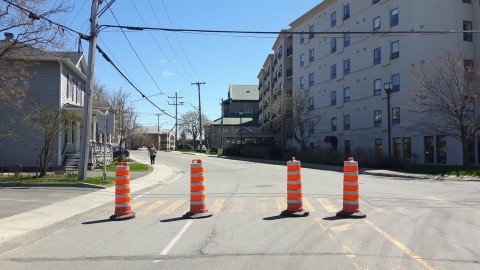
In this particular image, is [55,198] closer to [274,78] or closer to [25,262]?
[25,262]

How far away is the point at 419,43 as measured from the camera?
124 feet

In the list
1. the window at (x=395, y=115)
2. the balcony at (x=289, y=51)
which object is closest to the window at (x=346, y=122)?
the window at (x=395, y=115)

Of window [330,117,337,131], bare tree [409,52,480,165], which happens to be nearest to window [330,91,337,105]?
window [330,117,337,131]

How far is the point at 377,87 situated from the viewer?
43219 mm

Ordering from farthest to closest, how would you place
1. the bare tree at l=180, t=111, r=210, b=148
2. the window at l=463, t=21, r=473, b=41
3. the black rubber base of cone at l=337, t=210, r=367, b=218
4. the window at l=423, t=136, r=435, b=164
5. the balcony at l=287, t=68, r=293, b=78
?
the bare tree at l=180, t=111, r=210, b=148
the balcony at l=287, t=68, r=293, b=78
the window at l=463, t=21, r=473, b=41
the window at l=423, t=136, r=435, b=164
the black rubber base of cone at l=337, t=210, r=367, b=218

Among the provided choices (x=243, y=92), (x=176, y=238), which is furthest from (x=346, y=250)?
(x=243, y=92)

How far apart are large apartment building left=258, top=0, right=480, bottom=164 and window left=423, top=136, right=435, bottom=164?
0.08 metres

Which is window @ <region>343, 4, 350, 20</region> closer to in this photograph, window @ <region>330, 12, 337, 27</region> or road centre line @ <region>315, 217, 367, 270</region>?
window @ <region>330, 12, 337, 27</region>

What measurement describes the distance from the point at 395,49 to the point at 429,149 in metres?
9.83

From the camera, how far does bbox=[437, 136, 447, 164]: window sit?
118ft

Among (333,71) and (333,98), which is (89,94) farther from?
(333,71)

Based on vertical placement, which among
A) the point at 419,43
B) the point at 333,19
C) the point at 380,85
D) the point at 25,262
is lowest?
the point at 25,262

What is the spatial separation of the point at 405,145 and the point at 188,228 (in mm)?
34627

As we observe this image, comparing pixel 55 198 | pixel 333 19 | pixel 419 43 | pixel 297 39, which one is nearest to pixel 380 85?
pixel 419 43
